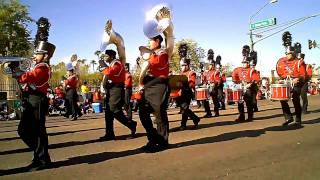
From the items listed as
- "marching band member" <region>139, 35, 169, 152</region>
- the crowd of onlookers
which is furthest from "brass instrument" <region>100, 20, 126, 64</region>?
the crowd of onlookers

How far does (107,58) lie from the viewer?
30.6ft

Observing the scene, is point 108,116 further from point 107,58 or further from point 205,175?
point 205,175

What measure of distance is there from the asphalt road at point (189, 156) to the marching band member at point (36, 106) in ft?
1.10

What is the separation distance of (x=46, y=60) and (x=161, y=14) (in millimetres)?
2417

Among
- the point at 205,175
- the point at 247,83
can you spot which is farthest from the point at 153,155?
the point at 247,83

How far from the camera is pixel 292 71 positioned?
10.7 meters

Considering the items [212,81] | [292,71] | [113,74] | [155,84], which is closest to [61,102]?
[212,81]

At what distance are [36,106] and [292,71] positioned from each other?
688 cm

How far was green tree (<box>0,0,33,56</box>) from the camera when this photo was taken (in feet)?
132

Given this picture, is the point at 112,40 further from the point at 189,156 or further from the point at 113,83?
the point at 189,156

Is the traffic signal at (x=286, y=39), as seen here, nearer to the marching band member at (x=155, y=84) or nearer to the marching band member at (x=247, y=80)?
the marching band member at (x=247, y=80)

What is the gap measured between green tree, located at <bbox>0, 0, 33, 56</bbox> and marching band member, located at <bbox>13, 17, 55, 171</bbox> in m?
34.3

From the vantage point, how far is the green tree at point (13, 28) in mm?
40094

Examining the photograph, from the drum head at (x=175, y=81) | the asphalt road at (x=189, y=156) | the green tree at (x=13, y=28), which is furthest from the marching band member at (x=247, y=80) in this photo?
the green tree at (x=13, y=28)
